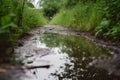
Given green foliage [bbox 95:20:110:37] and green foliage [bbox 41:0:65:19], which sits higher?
green foliage [bbox 95:20:110:37]

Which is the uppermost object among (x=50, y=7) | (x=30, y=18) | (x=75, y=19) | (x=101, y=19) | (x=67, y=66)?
(x=67, y=66)

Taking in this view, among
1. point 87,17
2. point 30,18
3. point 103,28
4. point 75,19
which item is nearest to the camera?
point 103,28

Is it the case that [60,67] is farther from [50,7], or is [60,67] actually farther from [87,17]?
[50,7]

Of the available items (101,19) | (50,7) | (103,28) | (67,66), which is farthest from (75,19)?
(50,7)

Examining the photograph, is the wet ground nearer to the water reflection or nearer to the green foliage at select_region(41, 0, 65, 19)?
the water reflection

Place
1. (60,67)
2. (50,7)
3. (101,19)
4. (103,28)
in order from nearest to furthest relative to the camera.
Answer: (60,67) → (103,28) → (101,19) → (50,7)

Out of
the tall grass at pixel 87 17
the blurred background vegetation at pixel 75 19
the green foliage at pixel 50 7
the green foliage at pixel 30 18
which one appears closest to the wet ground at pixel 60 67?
the blurred background vegetation at pixel 75 19

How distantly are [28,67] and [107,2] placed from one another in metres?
5.73

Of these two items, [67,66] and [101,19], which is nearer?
[67,66]

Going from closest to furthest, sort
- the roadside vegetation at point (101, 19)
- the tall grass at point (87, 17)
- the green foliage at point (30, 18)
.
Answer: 1. the roadside vegetation at point (101, 19)
2. the green foliage at point (30, 18)
3. the tall grass at point (87, 17)

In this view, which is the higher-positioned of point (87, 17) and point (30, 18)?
point (30, 18)

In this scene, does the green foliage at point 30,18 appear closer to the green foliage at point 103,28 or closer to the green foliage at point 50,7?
the green foliage at point 103,28

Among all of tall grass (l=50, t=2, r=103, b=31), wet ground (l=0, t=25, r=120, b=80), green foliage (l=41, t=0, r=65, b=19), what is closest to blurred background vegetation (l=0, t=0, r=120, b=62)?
tall grass (l=50, t=2, r=103, b=31)

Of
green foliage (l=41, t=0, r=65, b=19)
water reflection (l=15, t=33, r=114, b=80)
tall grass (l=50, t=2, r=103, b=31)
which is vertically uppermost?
water reflection (l=15, t=33, r=114, b=80)
